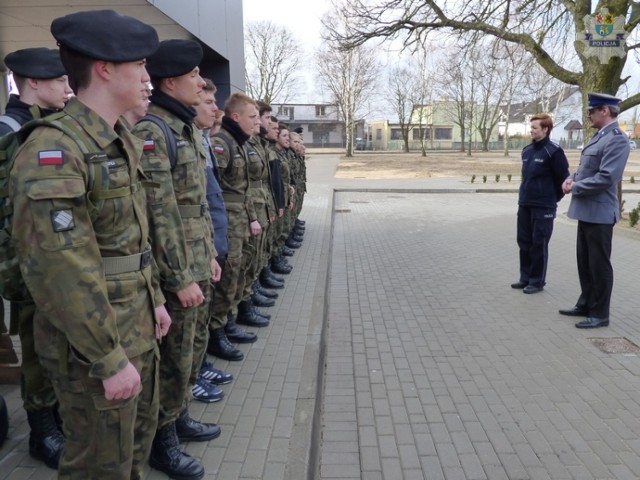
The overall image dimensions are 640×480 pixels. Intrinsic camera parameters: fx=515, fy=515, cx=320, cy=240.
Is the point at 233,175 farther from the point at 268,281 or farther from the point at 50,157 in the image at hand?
the point at 50,157

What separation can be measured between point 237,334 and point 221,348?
0.41 meters

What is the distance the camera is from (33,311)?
2.55m

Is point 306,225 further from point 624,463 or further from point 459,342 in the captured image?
point 624,463

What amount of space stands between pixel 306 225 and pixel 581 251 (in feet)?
22.6

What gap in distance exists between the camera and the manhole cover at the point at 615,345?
465 centimetres

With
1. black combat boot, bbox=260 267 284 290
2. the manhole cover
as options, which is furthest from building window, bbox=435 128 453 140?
the manhole cover

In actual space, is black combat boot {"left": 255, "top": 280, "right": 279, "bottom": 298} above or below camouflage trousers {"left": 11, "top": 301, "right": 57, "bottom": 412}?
below

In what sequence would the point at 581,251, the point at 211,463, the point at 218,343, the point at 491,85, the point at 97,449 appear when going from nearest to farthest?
the point at 97,449, the point at 211,463, the point at 218,343, the point at 581,251, the point at 491,85

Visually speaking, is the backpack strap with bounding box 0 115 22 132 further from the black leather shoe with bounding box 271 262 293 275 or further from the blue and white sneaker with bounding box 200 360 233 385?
the black leather shoe with bounding box 271 262 293 275

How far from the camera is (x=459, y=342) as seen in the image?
4938mm

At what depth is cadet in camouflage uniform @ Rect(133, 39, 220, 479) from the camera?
248 centimetres

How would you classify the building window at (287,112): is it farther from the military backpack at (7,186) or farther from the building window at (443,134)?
the military backpack at (7,186)

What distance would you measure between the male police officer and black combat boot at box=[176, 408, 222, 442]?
3936 mm

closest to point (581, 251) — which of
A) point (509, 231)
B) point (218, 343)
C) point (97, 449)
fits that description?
point (218, 343)
